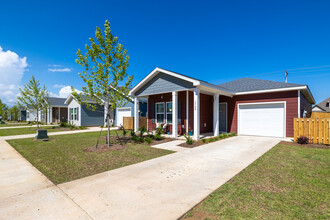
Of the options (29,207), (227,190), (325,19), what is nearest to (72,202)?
(29,207)

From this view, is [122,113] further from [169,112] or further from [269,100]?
[269,100]

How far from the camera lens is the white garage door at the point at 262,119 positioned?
34.0 ft

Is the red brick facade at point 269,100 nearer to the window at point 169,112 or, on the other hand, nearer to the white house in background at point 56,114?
the window at point 169,112

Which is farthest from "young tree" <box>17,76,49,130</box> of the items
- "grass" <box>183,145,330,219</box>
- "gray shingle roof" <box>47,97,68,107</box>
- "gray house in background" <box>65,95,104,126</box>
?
"grass" <box>183,145,330,219</box>

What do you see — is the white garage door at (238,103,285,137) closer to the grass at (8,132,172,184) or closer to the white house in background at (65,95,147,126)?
the grass at (8,132,172,184)

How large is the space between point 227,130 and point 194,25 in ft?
31.1

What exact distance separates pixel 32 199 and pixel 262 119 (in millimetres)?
12271

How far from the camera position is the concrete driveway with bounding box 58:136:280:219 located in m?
2.61

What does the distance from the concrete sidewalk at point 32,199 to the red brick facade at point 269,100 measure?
11.7m

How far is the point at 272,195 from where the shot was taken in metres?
3.08

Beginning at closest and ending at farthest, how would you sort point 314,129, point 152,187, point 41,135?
point 152,187 → point 314,129 → point 41,135

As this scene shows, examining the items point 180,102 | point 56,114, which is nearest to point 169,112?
point 180,102

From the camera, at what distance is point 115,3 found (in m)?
10.5

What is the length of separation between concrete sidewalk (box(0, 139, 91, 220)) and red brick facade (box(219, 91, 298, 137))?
11690 millimetres
